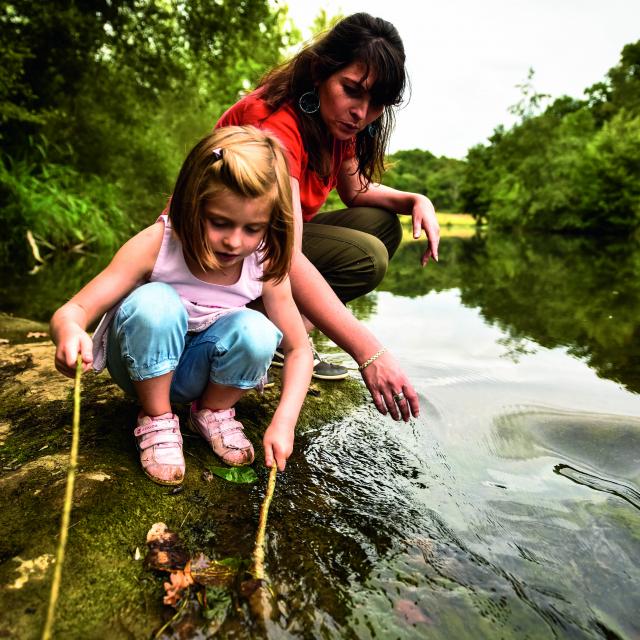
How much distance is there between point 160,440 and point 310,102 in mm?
1416

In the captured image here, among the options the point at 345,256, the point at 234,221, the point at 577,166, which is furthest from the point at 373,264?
the point at 577,166

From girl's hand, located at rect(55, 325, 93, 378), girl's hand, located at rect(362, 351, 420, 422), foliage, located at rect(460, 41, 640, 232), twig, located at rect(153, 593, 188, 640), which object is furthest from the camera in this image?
foliage, located at rect(460, 41, 640, 232)

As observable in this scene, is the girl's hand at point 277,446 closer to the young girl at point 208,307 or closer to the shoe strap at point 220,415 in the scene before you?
the young girl at point 208,307

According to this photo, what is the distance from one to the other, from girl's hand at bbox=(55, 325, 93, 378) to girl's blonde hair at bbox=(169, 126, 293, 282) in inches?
16.7

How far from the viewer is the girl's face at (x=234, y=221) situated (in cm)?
153

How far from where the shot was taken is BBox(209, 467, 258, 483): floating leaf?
1.64 metres

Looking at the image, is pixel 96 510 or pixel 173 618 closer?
→ pixel 173 618

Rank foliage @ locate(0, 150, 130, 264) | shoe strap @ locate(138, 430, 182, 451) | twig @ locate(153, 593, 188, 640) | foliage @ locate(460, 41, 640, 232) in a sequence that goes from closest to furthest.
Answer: twig @ locate(153, 593, 188, 640), shoe strap @ locate(138, 430, 182, 451), foliage @ locate(0, 150, 130, 264), foliage @ locate(460, 41, 640, 232)

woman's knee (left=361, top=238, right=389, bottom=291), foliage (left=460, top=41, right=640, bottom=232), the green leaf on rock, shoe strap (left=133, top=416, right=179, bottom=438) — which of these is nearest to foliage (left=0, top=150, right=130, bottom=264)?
woman's knee (left=361, top=238, right=389, bottom=291)

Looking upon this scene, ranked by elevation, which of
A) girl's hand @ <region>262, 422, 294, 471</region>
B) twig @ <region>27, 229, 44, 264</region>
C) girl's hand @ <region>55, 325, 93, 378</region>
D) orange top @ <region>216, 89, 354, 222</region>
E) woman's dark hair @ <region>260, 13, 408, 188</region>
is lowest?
twig @ <region>27, 229, 44, 264</region>

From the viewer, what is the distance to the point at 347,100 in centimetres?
212

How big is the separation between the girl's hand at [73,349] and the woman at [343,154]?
79cm

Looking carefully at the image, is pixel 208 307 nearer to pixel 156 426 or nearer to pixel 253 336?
pixel 253 336

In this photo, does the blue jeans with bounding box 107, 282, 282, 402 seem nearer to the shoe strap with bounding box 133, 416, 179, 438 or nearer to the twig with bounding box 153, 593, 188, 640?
the shoe strap with bounding box 133, 416, 179, 438
